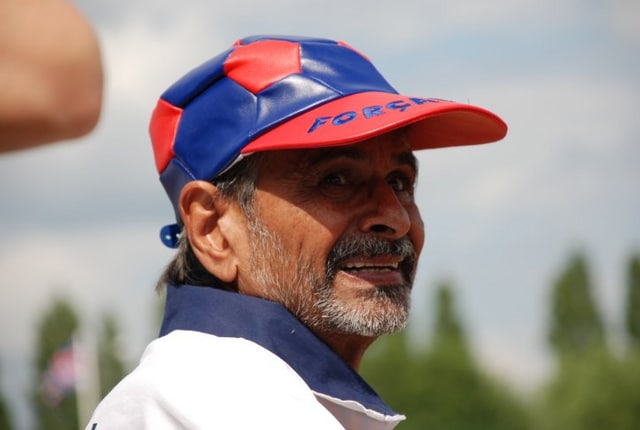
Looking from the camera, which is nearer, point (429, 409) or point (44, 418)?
point (429, 409)

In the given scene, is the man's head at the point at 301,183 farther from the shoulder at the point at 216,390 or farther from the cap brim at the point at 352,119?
the shoulder at the point at 216,390

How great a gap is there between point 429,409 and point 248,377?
4175 cm

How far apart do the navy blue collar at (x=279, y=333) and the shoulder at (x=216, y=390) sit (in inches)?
4.0

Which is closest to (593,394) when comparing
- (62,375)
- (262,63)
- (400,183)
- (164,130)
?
(62,375)

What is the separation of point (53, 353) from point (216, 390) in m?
48.0

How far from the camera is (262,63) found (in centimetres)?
334

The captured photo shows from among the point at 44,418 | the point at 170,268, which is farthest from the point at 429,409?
the point at 170,268

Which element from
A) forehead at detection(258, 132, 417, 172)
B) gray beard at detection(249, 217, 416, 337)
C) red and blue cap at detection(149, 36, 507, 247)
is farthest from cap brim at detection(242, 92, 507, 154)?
gray beard at detection(249, 217, 416, 337)

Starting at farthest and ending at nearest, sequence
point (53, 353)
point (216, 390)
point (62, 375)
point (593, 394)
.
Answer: point (53, 353), point (593, 394), point (62, 375), point (216, 390)

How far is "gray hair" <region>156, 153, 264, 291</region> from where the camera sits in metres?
3.29

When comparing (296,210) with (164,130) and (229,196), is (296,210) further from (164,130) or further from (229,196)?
(164,130)

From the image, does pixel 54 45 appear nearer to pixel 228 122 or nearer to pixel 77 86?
pixel 77 86

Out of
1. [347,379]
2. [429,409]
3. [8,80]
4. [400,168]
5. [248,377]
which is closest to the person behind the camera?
[8,80]

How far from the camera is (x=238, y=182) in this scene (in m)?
3.30
